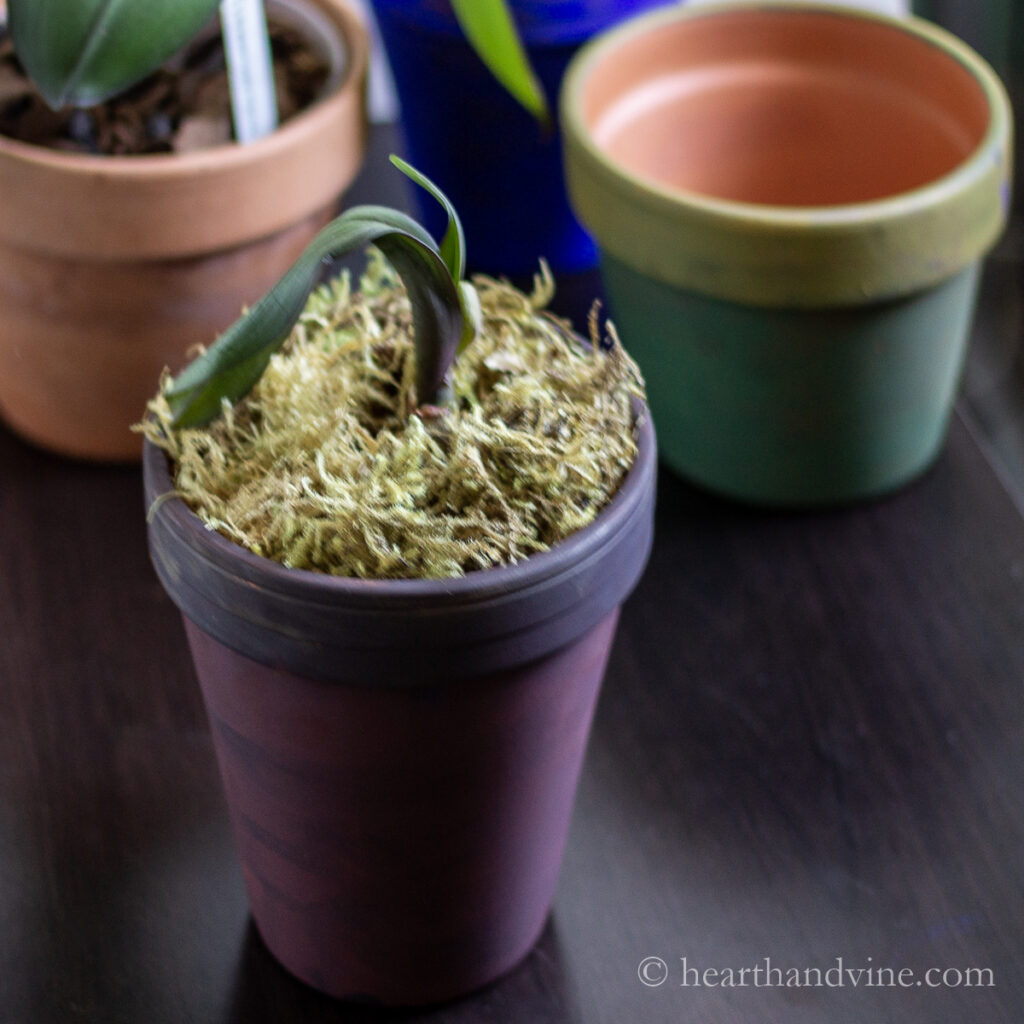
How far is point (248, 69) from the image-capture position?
1.80 ft

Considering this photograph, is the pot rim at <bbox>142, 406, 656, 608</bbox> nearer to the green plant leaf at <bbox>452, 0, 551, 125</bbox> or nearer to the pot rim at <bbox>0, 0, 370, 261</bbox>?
the green plant leaf at <bbox>452, 0, 551, 125</bbox>

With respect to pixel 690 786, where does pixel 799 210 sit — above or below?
above

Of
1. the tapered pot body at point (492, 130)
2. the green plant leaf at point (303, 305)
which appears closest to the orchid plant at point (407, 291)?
the green plant leaf at point (303, 305)

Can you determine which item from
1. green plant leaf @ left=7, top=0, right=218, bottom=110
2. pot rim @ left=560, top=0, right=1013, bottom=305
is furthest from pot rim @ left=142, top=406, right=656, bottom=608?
pot rim @ left=560, top=0, right=1013, bottom=305

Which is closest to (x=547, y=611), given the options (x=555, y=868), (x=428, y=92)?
(x=555, y=868)

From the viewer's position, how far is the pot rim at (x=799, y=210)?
0.53 m

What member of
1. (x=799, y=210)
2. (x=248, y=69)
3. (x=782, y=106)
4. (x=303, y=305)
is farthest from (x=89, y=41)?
(x=782, y=106)

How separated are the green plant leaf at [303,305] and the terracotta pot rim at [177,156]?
0.23m

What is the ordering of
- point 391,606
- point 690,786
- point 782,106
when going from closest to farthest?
point 391,606 → point 690,786 → point 782,106

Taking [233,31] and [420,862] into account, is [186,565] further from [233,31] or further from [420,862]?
[233,31]

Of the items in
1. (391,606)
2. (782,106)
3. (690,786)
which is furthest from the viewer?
(782,106)

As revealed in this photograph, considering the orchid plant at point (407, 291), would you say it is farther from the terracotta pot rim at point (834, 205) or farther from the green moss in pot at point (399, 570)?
the terracotta pot rim at point (834, 205)

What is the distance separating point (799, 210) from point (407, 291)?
26cm

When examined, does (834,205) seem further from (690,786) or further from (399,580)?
(399,580)
